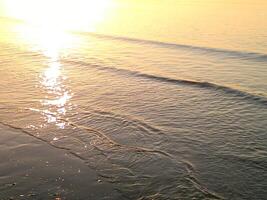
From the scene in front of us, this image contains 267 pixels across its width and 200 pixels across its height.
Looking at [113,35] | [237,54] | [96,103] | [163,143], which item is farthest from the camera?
[113,35]

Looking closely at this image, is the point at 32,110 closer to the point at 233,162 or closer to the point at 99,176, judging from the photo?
the point at 99,176

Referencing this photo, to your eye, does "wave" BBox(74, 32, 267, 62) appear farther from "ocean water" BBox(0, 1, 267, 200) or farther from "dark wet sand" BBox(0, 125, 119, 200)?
"dark wet sand" BBox(0, 125, 119, 200)

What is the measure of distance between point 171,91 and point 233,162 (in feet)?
16.3

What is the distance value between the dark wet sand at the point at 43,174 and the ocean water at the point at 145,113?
0.03 meters

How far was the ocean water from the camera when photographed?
5.88 metres

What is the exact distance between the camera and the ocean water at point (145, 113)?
5879 mm

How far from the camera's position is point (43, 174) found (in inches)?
239

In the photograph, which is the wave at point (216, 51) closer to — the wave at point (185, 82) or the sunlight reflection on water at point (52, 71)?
the sunlight reflection on water at point (52, 71)

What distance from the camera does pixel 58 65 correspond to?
1494cm

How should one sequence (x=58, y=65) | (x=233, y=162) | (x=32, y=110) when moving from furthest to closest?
(x=58, y=65), (x=32, y=110), (x=233, y=162)

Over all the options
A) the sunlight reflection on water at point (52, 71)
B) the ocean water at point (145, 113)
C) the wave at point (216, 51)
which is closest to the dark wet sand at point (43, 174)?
the ocean water at point (145, 113)

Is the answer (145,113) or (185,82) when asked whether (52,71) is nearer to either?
(185,82)

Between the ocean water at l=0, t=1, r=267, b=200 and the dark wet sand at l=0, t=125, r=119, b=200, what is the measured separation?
0.03 m

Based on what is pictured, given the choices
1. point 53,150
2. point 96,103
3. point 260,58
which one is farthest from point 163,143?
point 260,58
